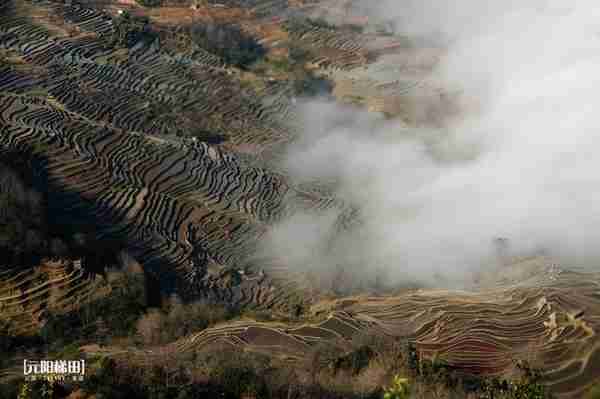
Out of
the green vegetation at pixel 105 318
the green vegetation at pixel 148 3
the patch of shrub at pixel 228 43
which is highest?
the green vegetation at pixel 148 3

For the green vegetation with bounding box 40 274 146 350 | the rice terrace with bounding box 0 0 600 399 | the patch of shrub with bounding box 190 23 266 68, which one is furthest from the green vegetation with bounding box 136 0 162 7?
the green vegetation with bounding box 40 274 146 350

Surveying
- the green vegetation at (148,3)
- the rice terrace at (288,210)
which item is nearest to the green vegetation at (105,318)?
the rice terrace at (288,210)

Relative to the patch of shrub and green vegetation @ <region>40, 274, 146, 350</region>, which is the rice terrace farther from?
the patch of shrub

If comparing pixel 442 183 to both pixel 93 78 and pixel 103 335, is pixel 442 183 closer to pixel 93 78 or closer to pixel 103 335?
pixel 103 335

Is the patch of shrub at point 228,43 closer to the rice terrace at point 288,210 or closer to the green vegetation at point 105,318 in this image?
the rice terrace at point 288,210

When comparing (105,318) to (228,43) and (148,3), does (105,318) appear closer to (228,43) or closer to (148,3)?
(228,43)

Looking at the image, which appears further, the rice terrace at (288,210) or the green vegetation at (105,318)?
the green vegetation at (105,318)

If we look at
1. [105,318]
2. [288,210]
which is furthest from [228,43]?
[105,318]

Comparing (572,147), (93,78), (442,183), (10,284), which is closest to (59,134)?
(93,78)
